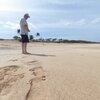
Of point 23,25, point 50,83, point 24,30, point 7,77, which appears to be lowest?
point 7,77

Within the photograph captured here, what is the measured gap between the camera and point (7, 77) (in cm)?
614

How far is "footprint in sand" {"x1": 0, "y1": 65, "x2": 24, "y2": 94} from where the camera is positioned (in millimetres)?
5295

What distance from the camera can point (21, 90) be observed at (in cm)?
506

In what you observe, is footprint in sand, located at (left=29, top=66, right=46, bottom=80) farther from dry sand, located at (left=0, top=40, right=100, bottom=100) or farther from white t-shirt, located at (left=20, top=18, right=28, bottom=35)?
white t-shirt, located at (left=20, top=18, right=28, bottom=35)

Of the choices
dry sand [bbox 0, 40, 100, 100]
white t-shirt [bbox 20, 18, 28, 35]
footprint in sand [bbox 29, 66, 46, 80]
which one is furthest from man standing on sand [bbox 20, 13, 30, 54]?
footprint in sand [bbox 29, 66, 46, 80]

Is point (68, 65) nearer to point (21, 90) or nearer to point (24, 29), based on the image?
point (21, 90)

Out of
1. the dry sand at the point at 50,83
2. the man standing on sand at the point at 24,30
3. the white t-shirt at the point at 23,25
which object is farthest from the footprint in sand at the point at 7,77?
the white t-shirt at the point at 23,25

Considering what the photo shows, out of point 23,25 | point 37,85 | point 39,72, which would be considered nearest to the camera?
point 37,85

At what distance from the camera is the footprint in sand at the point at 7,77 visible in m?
5.29

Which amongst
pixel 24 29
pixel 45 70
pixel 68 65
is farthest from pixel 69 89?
pixel 24 29

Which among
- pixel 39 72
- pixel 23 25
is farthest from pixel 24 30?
pixel 39 72

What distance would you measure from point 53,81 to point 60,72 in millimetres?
876

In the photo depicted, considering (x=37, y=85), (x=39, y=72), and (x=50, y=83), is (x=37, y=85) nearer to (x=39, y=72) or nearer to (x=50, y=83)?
(x=50, y=83)

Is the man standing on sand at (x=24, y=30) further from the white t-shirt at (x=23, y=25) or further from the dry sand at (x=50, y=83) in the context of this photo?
the dry sand at (x=50, y=83)
